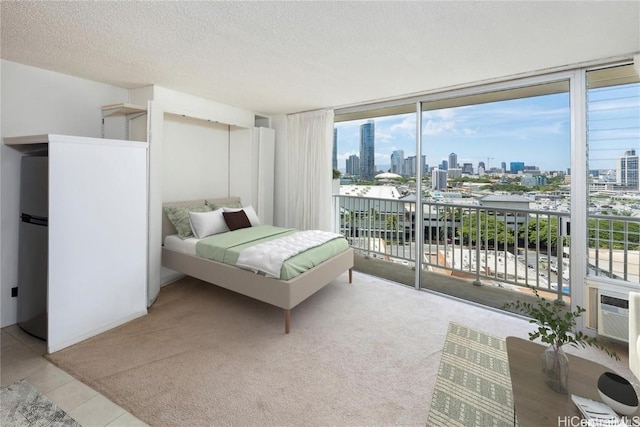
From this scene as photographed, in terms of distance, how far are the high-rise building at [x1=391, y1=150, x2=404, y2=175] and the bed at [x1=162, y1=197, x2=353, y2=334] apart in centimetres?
154

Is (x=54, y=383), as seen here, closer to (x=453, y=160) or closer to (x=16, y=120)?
(x=16, y=120)

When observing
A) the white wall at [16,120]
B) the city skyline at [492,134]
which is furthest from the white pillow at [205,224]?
the city skyline at [492,134]

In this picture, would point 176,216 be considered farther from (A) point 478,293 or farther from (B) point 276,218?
(A) point 478,293

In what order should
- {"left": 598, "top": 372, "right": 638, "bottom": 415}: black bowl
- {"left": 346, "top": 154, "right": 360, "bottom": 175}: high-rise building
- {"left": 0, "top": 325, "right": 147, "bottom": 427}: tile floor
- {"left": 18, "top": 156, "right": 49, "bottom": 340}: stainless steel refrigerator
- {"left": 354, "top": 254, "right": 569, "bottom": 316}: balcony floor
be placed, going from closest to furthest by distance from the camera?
{"left": 598, "top": 372, "right": 638, "bottom": 415}: black bowl → {"left": 0, "top": 325, "right": 147, "bottom": 427}: tile floor → {"left": 18, "top": 156, "right": 49, "bottom": 340}: stainless steel refrigerator → {"left": 354, "top": 254, "right": 569, "bottom": 316}: balcony floor → {"left": 346, "top": 154, "right": 360, "bottom": 175}: high-rise building

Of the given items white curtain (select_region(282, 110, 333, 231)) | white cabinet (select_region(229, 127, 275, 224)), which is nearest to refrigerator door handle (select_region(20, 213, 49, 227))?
white cabinet (select_region(229, 127, 275, 224))

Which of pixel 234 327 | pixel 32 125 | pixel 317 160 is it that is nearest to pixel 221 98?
pixel 317 160

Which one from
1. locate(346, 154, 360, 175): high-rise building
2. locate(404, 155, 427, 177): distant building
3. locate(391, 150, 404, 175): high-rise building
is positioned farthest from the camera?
locate(346, 154, 360, 175): high-rise building

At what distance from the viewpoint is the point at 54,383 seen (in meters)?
1.91

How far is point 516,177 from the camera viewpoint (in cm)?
351

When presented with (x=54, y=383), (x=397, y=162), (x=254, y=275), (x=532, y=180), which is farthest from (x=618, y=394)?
(x=397, y=162)

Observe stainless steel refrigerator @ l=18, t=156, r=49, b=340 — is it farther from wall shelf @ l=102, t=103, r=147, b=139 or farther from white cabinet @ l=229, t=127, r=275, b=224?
white cabinet @ l=229, t=127, r=275, b=224

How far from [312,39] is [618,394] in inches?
103

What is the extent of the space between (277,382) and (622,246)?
3.31m

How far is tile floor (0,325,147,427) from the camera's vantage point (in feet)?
5.37
